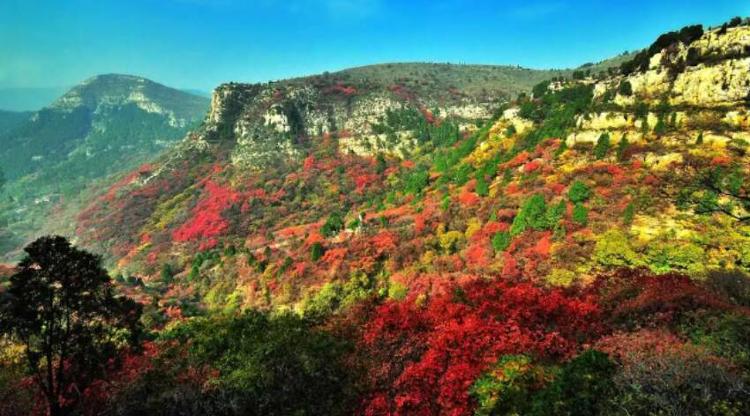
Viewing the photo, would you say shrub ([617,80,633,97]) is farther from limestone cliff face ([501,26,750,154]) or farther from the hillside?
the hillside

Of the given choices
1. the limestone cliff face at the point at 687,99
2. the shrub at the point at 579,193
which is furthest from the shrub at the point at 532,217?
the limestone cliff face at the point at 687,99

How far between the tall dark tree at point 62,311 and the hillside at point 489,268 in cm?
208

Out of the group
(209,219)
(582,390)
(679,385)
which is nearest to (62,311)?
(582,390)

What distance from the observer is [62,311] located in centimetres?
2150

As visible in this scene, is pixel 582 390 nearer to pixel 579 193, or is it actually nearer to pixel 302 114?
pixel 579 193

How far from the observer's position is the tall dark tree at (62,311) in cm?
2036

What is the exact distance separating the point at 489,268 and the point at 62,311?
3732 centimetres

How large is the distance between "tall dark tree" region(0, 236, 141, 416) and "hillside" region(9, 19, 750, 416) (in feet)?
6.83

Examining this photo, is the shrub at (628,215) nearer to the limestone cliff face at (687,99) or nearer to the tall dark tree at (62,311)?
the limestone cliff face at (687,99)

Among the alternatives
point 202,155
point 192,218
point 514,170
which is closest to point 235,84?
point 202,155

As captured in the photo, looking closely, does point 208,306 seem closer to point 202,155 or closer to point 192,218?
point 192,218

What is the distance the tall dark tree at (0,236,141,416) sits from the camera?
2036 centimetres

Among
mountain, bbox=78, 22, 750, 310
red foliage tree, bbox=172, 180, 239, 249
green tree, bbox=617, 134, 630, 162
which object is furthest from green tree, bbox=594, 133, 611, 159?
red foliage tree, bbox=172, 180, 239, 249

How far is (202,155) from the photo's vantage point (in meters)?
156
